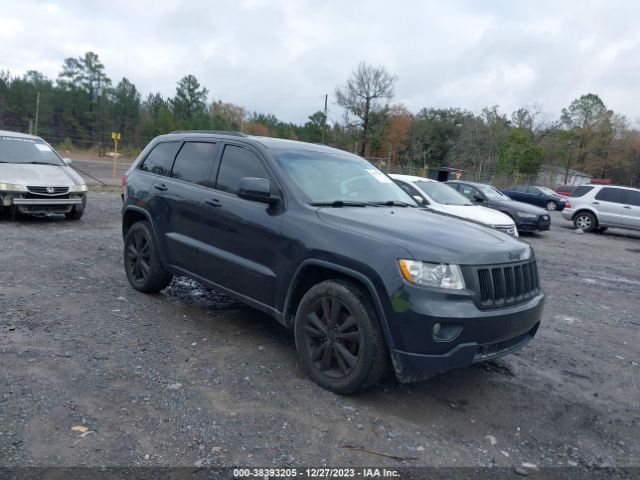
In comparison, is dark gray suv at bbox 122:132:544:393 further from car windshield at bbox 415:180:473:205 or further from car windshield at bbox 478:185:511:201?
car windshield at bbox 478:185:511:201

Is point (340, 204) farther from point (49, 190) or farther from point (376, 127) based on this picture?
point (376, 127)

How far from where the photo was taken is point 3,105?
5381 centimetres

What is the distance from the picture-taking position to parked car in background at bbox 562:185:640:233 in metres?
16.7

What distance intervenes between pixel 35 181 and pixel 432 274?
8962mm

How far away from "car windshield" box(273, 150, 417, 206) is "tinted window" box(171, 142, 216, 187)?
808 mm

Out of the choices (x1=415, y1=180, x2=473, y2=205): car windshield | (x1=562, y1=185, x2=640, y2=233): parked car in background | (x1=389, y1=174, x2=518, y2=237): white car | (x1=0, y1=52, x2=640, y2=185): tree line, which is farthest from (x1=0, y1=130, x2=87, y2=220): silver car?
(x1=0, y1=52, x2=640, y2=185): tree line

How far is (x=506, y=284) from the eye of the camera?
3615mm

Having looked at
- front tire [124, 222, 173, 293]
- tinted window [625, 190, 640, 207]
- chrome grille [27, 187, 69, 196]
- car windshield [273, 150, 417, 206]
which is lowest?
front tire [124, 222, 173, 293]

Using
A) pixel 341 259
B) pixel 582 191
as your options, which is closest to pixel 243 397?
pixel 341 259

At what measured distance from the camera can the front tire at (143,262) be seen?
217 inches

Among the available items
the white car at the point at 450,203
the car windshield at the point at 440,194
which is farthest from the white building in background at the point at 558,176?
the white car at the point at 450,203

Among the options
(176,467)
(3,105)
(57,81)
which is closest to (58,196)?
(176,467)

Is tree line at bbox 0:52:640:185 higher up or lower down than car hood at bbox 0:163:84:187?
higher up

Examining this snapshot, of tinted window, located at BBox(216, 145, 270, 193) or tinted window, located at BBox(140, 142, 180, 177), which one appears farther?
tinted window, located at BBox(140, 142, 180, 177)
